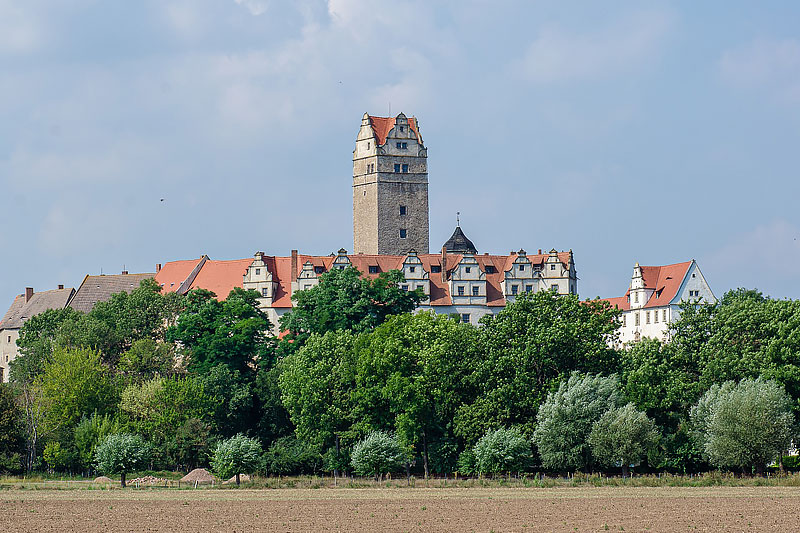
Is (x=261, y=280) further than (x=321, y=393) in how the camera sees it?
Yes

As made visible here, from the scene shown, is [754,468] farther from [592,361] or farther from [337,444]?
[337,444]

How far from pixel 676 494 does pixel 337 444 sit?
23.3m

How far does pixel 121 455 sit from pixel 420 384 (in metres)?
15.0

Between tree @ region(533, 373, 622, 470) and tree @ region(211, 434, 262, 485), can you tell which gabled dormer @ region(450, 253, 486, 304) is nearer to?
tree @ region(211, 434, 262, 485)

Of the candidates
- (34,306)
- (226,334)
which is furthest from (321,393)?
(34,306)

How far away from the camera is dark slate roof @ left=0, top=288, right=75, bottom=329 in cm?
14762

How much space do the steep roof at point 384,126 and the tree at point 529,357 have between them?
2478 inches

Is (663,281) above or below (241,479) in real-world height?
above

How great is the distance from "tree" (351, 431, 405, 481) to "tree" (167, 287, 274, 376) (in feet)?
64.8

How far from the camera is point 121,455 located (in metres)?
70.9

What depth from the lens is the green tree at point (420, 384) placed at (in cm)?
7331

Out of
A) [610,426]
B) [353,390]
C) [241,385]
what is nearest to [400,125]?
[241,385]

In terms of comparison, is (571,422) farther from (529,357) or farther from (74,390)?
(74,390)

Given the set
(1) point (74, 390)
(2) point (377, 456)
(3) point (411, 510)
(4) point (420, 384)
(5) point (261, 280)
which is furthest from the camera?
(5) point (261, 280)
